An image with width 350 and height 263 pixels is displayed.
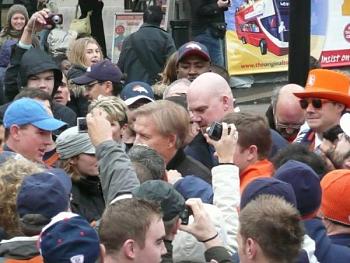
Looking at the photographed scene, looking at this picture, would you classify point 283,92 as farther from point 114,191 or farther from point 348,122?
point 114,191

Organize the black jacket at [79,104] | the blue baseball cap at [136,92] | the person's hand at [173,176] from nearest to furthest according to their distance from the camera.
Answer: the person's hand at [173,176]
the blue baseball cap at [136,92]
the black jacket at [79,104]

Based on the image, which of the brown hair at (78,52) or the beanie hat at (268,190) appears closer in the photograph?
the beanie hat at (268,190)

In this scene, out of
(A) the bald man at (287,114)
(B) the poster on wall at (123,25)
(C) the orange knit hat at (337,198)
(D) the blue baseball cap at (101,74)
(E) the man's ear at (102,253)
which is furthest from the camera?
(B) the poster on wall at (123,25)

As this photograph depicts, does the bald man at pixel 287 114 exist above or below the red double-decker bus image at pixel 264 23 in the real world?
above

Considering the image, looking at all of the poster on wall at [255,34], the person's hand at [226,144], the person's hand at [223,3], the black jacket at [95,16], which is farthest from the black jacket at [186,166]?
the black jacket at [95,16]

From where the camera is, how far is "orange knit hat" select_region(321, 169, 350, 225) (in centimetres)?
539

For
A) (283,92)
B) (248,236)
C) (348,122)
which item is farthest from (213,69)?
(248,236)

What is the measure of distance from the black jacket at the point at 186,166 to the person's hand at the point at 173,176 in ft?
1.04

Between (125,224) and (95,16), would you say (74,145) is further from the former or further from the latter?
(95,16)

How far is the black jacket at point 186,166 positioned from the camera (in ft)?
22.9

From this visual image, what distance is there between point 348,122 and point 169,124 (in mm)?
1240

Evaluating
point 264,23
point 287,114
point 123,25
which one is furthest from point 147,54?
point 123,25

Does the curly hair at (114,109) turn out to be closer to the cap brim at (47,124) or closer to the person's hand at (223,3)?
the cap brim at (47,124)

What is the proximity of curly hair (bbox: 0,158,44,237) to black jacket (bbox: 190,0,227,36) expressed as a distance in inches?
361
